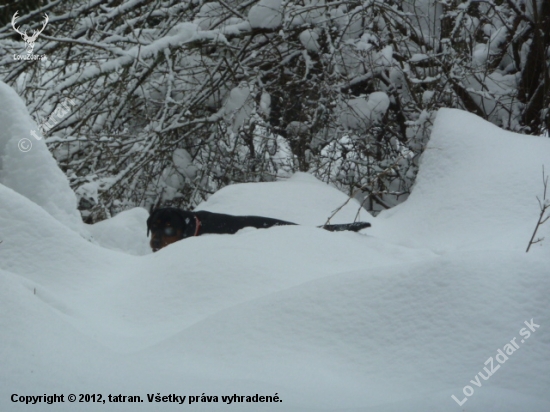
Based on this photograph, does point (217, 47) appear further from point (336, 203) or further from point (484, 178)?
point (484, 178)

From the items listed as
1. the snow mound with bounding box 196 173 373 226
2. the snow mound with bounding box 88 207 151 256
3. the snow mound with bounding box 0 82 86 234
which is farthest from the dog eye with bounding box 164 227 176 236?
the snow mound with bounding box 0 82 86 234

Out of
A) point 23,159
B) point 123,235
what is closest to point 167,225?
point 123,235

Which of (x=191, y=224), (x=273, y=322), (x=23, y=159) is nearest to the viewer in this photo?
(x=273, y=322)

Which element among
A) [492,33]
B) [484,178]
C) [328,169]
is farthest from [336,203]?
[492,33]

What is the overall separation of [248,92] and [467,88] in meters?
2.30

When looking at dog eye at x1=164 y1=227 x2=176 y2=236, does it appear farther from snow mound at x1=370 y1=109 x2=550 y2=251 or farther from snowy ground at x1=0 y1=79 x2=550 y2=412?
snow mound at x1=370 y1=109 x2=550 y2=251

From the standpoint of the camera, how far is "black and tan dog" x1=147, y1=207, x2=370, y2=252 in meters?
4.31

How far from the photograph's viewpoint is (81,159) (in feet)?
22.0

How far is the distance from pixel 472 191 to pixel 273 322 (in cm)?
233

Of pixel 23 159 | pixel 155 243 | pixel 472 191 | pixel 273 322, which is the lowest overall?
pixel 155 243

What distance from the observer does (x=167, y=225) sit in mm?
4387

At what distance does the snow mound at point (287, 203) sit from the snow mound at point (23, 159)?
4.81 ft

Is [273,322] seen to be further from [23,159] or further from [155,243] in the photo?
[155,243]

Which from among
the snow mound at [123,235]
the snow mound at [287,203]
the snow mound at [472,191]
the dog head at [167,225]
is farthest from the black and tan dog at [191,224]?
the snow mound at [472,191]
